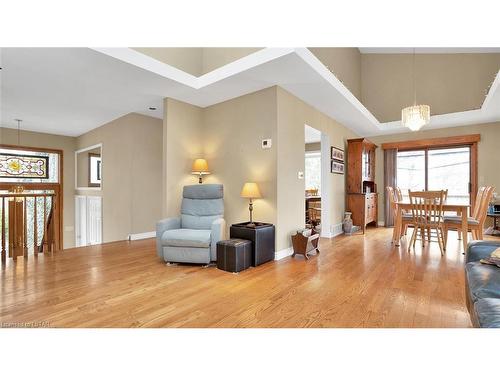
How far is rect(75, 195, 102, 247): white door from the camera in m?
6.02

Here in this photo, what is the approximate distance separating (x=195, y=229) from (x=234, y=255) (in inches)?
35.6

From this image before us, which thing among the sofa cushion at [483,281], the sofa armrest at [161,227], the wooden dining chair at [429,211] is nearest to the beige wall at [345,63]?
the wooden dining chair at [429,211]

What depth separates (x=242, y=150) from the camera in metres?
3.89

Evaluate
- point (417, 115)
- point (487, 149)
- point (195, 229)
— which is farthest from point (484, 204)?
point (195, 229)

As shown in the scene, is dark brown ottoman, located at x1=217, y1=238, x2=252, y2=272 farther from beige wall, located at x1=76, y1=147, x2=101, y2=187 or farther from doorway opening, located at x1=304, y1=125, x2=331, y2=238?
beige wall, located at x1=76, y1=147, x2=101, y2=187

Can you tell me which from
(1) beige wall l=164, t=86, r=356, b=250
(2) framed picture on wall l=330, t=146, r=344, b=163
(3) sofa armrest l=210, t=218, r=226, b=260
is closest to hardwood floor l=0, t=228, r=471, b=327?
(3) sofa armrest l=210, t=218, r=226, b=260

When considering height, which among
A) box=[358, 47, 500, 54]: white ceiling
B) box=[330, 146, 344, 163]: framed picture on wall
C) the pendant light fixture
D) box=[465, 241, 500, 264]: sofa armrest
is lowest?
box=[465, 241, 500, 264]: sofa armrest

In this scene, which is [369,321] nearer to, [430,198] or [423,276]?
[423,276]

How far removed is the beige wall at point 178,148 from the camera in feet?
12.9

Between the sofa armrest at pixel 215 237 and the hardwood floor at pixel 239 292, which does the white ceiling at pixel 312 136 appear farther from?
the sofa armrest at pixel 215 237

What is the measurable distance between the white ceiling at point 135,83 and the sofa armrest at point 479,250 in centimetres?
234

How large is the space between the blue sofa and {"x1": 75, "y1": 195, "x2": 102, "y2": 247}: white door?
20.9 ft

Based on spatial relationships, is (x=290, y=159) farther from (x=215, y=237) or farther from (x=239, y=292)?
(x=239, y=292)
